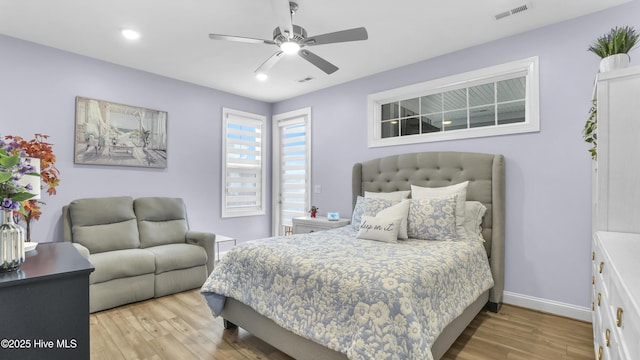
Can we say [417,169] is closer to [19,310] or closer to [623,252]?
[623,252]

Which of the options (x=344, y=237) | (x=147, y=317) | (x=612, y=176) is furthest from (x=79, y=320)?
(x=612, y=176)

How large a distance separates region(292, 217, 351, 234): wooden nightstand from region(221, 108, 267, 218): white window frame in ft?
3.94

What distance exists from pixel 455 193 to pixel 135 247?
355 centimetres

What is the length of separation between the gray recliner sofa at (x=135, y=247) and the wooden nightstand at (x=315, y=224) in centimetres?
114

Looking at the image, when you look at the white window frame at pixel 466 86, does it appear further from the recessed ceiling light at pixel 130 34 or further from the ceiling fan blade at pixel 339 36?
the recessed ceiling light at pixel 130 34

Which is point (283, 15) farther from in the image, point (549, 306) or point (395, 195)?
point (549, 306)

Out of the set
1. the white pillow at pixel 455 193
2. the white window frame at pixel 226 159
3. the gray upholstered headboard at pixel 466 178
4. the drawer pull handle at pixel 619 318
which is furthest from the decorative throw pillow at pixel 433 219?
the white window frame at pixel 226 159

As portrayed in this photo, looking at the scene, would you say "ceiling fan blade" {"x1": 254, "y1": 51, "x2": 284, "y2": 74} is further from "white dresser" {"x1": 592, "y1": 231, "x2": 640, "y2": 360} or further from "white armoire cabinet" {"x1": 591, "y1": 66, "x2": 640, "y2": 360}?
"white dresser" {"x1": 592, "y1": 231, "x2": 640, "y2": 360}

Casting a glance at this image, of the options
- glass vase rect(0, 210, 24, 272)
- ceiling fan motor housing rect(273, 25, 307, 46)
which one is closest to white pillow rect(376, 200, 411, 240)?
ceiling fan motor housing rect(273, 25, 307, 46)

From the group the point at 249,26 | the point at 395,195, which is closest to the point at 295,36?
the point at 249,26

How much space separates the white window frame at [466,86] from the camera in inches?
119

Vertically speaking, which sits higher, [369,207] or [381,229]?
[369,207]

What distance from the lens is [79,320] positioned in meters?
1.33

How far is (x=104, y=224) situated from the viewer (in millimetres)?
3545
